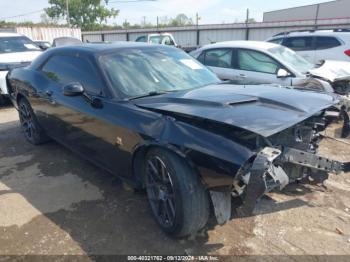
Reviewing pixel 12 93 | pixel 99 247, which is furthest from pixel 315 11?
A: pixel 99 247

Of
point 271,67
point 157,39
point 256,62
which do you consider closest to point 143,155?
point 271,67

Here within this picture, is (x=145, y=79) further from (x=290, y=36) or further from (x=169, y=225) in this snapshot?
(x=290, y=36)

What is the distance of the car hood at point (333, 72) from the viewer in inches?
233

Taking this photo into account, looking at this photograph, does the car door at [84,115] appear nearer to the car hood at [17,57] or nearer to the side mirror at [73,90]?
the side mirror at [73,90]

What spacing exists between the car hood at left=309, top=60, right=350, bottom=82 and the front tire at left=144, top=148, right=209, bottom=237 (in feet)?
14.4

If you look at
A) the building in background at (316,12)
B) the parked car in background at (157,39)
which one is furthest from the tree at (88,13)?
the parked car in background at (157,39)

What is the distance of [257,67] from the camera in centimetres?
673

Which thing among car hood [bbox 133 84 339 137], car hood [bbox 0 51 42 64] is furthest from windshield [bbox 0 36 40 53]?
car hood [bbox 133 84 339 137]

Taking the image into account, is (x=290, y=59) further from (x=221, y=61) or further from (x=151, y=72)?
(x=151, y=72)

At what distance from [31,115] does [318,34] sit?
8109 mm

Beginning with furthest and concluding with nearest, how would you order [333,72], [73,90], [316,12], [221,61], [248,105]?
[316,12] < [221,61] < [333,72] < [73,90] < [248,105]

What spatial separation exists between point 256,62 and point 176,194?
4.90 metres

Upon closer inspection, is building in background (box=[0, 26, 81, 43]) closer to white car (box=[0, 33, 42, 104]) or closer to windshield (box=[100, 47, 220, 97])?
white car (box=[0, 33, 42, 104])

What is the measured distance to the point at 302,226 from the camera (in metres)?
2.98
